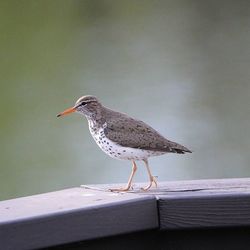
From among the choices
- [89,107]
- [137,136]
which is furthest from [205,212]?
[89,107]

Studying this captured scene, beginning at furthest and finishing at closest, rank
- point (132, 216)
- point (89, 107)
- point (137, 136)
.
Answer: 1. point (89, 107)
2. point (137, 136)
3. point (132, 216)

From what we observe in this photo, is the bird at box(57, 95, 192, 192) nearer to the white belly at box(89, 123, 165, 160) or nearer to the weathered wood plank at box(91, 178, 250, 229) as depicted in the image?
the white belly at box(89, 123, 165, 160)

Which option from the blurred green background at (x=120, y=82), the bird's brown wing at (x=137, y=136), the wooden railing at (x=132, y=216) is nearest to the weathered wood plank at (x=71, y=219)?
the wooden railing at (x=132, y=216)

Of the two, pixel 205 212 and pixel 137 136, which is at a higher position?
pixel 137 136

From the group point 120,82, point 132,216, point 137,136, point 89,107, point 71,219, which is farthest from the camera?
point 120,82

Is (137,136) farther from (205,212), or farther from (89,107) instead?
(205,212)
